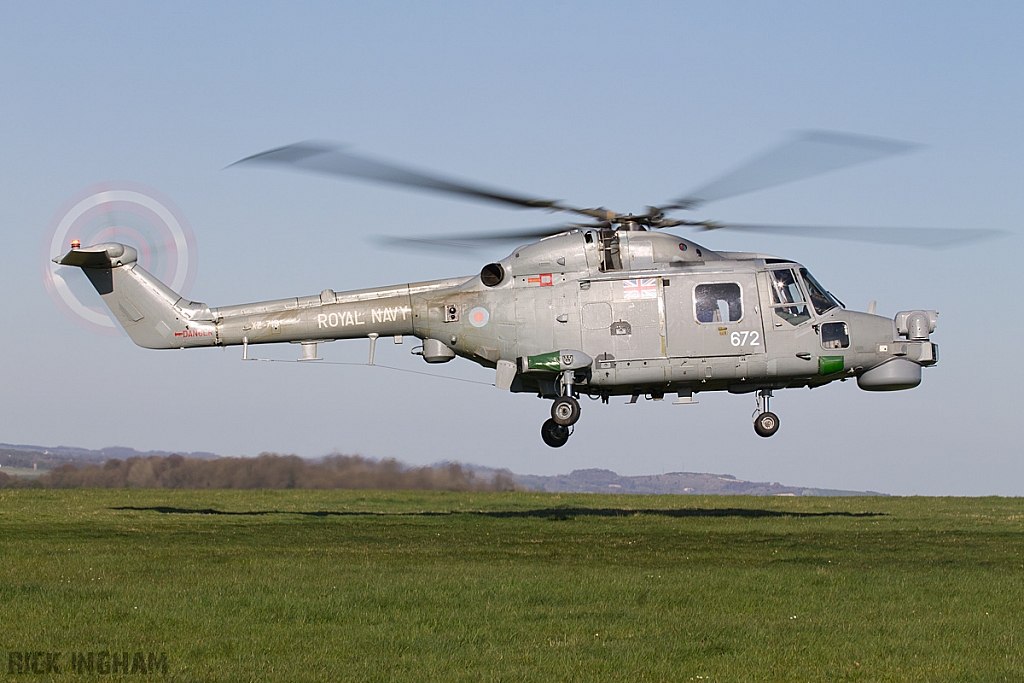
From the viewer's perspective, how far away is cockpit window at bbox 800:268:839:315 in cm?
2458

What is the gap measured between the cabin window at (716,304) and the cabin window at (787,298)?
79cm

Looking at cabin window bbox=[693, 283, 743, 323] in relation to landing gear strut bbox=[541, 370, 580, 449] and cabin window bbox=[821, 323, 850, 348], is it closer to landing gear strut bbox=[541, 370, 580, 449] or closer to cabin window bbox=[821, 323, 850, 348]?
cabin window bbox=[821, 323, 850, 348]

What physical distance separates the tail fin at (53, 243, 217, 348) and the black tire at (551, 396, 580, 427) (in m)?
7.63

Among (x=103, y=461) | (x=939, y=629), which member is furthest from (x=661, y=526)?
(x=103, y=461)

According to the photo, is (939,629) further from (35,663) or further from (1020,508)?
(1020,508)

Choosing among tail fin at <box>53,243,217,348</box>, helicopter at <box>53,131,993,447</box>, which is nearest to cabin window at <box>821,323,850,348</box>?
helicopter at <box>53,131,993,447</box>

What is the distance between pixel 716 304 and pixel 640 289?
159 cm

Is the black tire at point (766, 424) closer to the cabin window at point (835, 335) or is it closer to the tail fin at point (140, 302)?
the cabin window at point (835, 335)

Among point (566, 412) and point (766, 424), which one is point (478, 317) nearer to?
point (566, 412)

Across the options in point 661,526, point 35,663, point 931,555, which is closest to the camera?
point 35,663

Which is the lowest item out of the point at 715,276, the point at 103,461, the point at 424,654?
the point at 424,654

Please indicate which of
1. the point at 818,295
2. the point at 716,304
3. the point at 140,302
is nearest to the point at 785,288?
the point at 818,295

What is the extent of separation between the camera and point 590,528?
25297 mm

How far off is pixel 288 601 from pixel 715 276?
12.3 m
